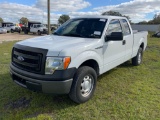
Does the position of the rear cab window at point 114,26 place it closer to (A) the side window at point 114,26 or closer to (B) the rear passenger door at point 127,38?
(A) the side window at point 114,26

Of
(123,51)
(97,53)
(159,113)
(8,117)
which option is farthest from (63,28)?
(159,113)

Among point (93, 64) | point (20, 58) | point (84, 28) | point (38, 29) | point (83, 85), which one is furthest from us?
point (38, 29)

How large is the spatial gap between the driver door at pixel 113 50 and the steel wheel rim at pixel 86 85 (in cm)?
62

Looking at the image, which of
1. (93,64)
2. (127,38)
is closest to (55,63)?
(93,64)

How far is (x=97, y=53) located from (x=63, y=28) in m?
1.46

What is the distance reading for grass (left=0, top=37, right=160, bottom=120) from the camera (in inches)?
123

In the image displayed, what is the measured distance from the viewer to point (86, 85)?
354cm

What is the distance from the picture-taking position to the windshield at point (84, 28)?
157 inches

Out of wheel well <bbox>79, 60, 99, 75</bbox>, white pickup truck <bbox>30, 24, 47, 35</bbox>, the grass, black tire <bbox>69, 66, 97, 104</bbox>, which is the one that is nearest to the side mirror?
wheel well <bbox>79, 60, 99, 75</bbox>

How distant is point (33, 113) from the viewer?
3211 mm

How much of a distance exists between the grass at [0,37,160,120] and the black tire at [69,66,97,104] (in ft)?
0.55

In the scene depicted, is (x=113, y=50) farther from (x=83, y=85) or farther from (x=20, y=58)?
(x=20, y=58)

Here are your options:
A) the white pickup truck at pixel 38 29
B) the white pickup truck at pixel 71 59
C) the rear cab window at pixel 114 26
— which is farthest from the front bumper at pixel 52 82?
the white pickup truck at pixel 38 29

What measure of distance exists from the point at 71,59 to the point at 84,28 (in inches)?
57.7
